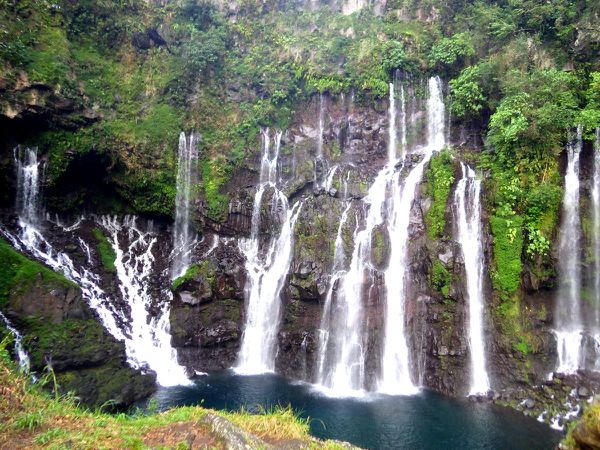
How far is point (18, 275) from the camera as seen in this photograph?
14.8 m

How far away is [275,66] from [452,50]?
11.7m

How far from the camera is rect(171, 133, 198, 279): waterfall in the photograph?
71.8 ft

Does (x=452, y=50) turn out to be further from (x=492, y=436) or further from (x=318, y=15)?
(x=492, y=436)

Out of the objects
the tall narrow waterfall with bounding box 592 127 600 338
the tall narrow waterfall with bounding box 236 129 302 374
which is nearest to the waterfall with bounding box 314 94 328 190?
the tall narrow waterfall with bounding box 236 129 302 374

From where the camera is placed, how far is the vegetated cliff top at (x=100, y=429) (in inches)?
211

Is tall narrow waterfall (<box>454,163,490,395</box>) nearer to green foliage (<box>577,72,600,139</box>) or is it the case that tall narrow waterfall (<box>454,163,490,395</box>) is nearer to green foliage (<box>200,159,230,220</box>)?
green foliage (<box>577,72,600,139</box>)

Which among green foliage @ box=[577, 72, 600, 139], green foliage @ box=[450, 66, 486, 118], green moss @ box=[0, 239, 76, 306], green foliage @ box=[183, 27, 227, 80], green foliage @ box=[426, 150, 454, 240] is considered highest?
green foliage @ box=[183, 27, 227, 80]

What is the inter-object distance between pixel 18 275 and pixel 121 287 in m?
5.36

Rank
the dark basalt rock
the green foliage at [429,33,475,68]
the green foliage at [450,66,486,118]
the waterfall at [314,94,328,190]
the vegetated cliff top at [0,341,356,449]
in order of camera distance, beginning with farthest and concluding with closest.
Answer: the green foliage at [429,33,475,68], the waterfall at [314,94,328,190], the green foliage at [450,66,486,118], the dark basalt rock, the vegetated cliff top at [0,341,356,449]

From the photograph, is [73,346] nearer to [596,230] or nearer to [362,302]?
[362,302]

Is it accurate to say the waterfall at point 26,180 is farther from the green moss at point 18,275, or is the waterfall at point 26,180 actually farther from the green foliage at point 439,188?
the green foliage at point 439,188

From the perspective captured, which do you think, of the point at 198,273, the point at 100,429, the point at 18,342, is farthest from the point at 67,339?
the point at 100,429

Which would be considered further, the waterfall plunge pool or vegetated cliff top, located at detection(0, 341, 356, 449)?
the waterfall plunge pool

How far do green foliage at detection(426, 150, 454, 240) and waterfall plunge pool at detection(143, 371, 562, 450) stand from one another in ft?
23.6
